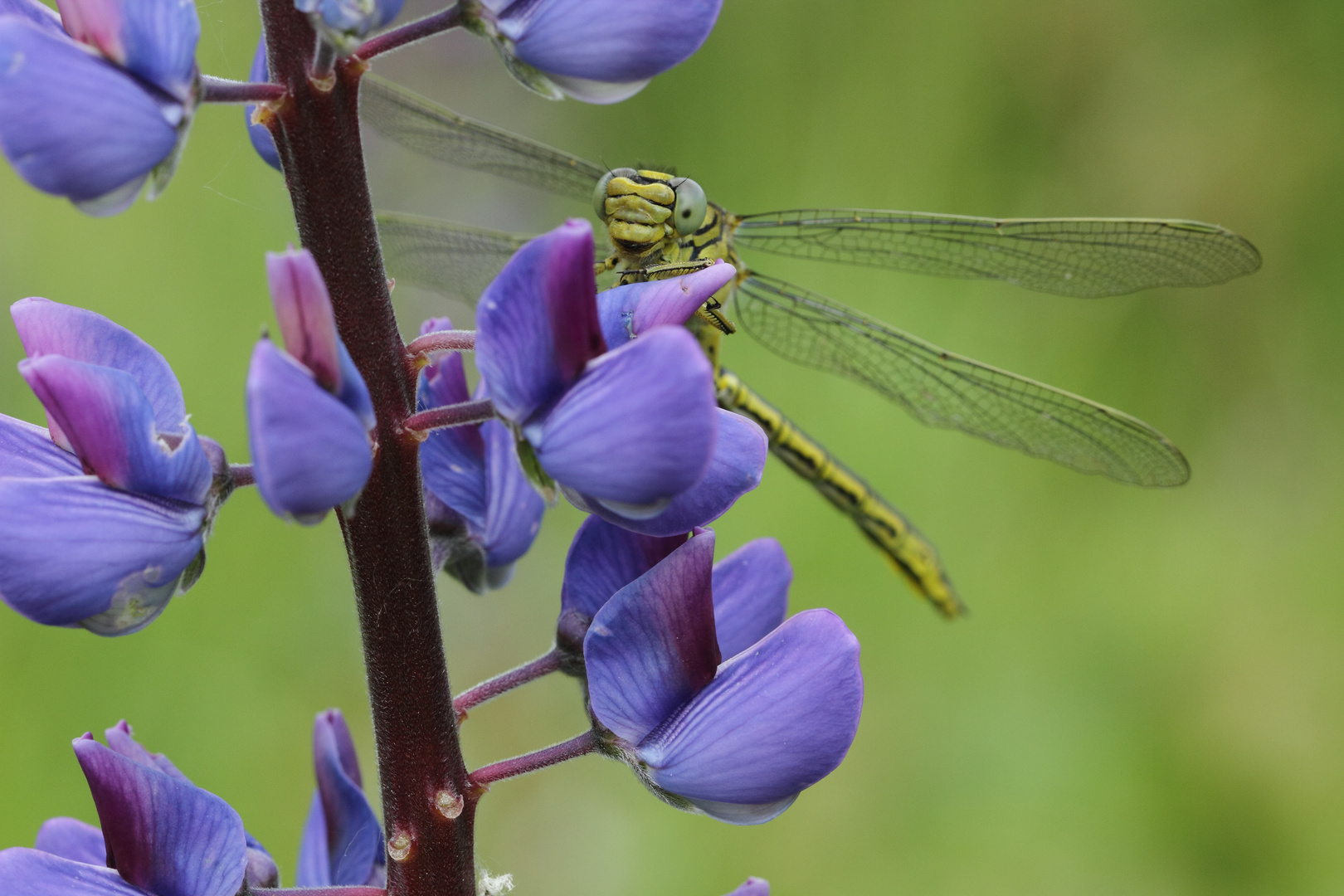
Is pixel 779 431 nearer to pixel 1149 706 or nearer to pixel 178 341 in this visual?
pixel 1149 706

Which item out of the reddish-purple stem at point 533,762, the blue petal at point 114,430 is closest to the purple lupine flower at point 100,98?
the blue petal at point 114,430

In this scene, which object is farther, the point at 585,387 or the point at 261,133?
the point at 261,133

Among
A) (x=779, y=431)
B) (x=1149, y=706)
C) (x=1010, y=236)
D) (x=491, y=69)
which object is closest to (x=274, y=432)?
(x=779, y=431)

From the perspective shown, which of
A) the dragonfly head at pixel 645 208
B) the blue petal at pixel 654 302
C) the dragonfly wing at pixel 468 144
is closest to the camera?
the blue petal at pixel 654 302

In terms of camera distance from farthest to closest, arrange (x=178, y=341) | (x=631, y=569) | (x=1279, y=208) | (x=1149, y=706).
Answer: (x=1279, y=208) → (x=178, y=341) → (x=1149, y=706) → (x=631, y=569)

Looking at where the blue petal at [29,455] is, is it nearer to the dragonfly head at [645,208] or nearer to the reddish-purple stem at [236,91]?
the reddish-purple stem at [236,91]

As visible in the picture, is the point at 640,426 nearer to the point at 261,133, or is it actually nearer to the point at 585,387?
the point at 585,387

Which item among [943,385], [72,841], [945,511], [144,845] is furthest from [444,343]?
[945,511]
